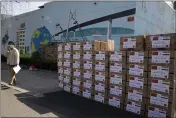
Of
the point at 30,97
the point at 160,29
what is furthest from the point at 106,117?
the point at 160,29

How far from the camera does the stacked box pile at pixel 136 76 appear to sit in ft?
22.1

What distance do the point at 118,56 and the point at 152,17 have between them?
970 cm

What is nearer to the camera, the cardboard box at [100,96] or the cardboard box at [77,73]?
the cardboard box at [100,96]

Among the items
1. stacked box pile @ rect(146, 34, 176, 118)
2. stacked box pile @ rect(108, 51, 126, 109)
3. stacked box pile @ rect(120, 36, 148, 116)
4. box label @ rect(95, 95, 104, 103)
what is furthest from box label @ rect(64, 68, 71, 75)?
stacked box pile @ rect(146, 34, 176, 118)

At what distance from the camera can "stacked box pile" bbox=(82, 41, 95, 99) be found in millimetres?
8531

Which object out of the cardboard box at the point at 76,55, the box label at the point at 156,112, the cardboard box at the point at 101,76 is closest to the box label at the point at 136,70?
the box label at the point at 156,112

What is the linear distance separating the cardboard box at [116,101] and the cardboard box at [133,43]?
5.04 ft

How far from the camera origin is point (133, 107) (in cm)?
698

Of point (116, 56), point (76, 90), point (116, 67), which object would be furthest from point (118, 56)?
point (76, 90)

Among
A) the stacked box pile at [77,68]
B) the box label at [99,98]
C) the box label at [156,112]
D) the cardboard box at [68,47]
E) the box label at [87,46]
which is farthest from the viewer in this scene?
the cardboard box at [68,47]

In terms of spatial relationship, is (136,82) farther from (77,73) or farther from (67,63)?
(67,63)

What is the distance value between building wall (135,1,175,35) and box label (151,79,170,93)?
7792mm

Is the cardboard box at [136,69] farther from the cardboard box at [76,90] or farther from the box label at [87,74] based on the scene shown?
the cardboard box at [76,90]

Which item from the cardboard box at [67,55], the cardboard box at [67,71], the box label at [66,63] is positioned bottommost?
the cardboard box at [67,71]
